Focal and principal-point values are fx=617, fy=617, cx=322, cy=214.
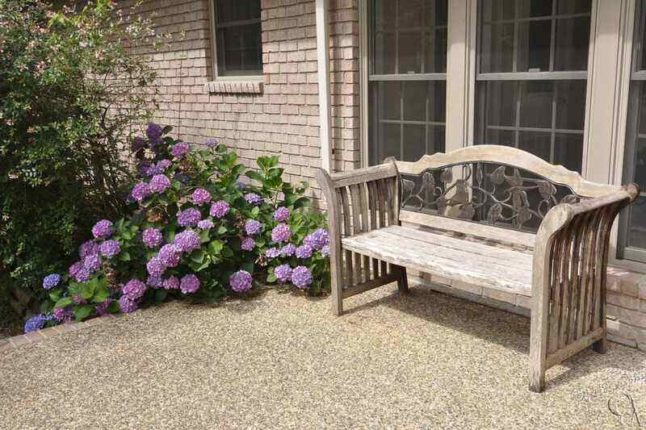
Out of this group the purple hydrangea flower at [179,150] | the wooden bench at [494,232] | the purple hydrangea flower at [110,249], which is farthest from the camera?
the purple hydrangea flower at [179,150]

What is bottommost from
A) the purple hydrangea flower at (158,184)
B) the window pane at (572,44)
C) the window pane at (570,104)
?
the purple hydrangea flower at (158,184)

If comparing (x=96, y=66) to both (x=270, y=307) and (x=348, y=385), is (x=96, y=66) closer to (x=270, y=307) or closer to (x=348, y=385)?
(x=270, y=307)

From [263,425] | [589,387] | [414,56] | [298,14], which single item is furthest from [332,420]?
[298,14]

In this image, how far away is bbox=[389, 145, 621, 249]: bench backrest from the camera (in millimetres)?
3281

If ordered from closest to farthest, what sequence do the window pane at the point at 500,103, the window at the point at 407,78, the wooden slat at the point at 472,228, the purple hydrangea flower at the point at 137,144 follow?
the wooden slat at the point at 472,228 < the window pane at the point at 500,103 < the window at the point at 407,78 < the purple hydrangea flower at the point at 137,144

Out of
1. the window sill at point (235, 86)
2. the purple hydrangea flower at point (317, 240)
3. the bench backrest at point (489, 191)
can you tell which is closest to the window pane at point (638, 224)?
the bench backrest at point (489, 191)

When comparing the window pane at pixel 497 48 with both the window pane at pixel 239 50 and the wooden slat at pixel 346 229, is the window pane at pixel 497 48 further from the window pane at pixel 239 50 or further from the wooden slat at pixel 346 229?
the window pane at pixel 239 50

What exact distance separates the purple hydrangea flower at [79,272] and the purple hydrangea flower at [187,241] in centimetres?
70

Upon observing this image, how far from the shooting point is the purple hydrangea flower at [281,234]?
4.36 metres

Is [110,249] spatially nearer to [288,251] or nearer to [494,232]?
[288,251]

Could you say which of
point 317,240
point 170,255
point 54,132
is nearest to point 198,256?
point 170,255

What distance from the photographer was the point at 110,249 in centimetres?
415

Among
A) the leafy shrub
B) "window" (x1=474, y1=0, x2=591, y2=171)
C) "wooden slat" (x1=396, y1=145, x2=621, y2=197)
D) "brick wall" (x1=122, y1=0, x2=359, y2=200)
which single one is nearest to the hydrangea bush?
the leafy shrub

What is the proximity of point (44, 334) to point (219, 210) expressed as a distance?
1366 mm
